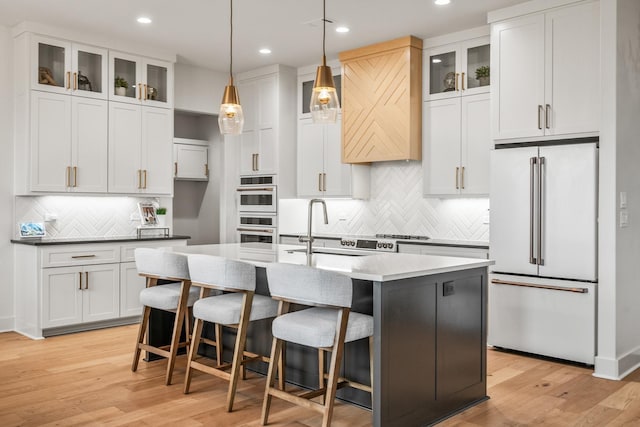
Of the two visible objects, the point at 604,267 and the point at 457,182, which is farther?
the point at 457,182

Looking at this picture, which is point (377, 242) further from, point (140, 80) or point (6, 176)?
point (6, 176)

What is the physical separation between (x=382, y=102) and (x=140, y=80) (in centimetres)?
263

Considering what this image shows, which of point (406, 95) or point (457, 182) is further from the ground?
point (406, 95)

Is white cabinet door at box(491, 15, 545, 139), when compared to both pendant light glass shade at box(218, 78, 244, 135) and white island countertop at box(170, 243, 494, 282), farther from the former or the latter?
pendant light glass shade at box(218, 78, 244, 135)

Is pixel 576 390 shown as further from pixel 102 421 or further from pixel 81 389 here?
pixel 81 389

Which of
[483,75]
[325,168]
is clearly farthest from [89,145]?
[483,75]

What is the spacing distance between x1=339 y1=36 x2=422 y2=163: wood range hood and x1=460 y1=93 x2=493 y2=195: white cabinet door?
0.51 meters

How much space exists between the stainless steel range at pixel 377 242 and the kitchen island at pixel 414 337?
192cm

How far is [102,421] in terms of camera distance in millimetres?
3246

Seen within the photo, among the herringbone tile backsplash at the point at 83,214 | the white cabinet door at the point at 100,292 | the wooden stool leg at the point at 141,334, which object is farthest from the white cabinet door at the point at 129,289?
the wooden stool leg at the point at 141,334

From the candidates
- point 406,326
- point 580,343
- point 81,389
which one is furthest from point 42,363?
point 580,343

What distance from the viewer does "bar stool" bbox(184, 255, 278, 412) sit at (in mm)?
3424

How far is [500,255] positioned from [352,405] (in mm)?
2089

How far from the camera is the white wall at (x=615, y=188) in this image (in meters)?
4.21
